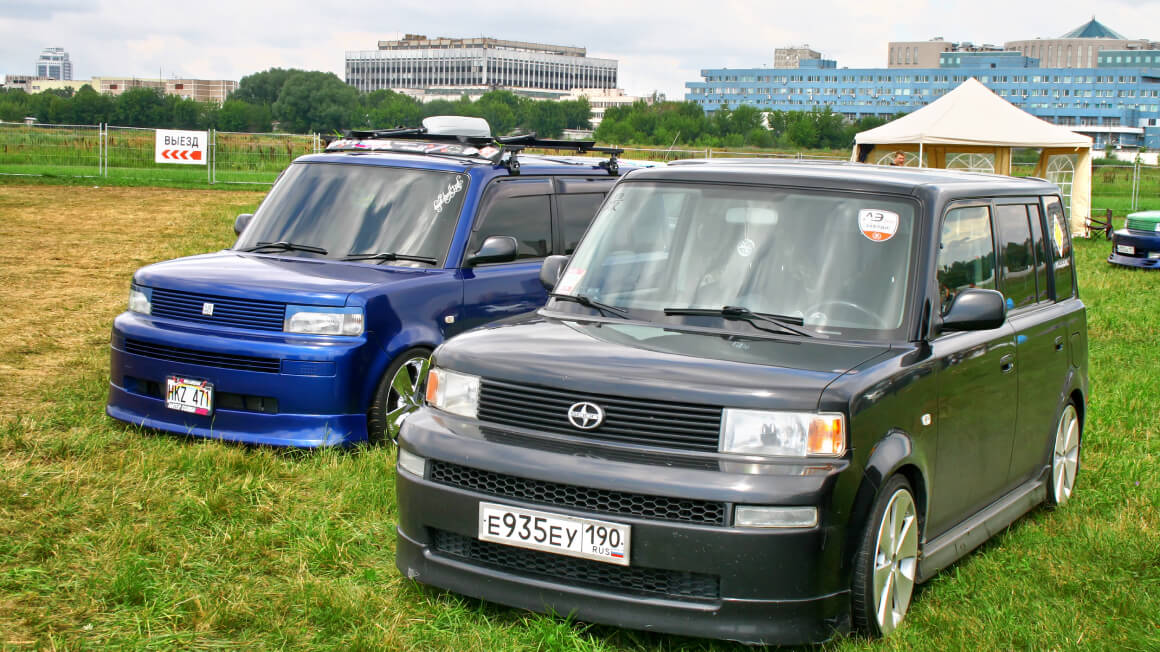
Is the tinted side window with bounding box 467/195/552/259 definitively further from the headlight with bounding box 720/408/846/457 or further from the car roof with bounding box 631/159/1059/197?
the headlight with bounding box 720/408/846/457

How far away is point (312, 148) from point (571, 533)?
39.9 m

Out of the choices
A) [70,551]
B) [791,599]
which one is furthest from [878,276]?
[70,551]

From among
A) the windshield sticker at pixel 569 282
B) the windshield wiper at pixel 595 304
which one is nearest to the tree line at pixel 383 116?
the windshield sticker at pixel 569 282

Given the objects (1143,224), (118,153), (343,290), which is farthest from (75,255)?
(118,153)

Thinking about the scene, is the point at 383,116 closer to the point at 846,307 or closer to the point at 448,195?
the point at 448,195

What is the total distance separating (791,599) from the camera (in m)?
4.12

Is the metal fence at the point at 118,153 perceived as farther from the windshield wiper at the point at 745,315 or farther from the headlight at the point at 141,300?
the windshield wiper at the point at 745,315

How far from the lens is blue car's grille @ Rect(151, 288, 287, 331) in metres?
7.07

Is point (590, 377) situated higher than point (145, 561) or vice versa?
point (590, 377)

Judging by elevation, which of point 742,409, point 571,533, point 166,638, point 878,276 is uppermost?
point 878,276

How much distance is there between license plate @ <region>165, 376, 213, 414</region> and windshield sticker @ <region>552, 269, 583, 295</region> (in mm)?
2518

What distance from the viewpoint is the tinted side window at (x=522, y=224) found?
8195 mm

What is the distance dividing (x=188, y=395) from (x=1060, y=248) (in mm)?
4769

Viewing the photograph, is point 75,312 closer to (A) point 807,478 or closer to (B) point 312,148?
(A) point 807,478
